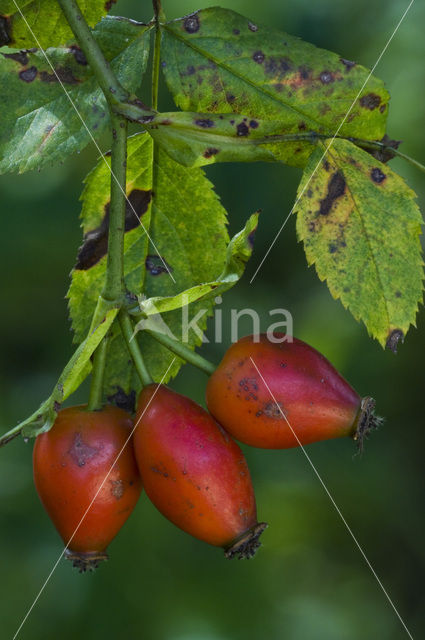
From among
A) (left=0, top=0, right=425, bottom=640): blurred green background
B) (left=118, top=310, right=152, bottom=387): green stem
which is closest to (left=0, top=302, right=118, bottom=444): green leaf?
(left=118, top=310, right=152, bottom=387): green stem

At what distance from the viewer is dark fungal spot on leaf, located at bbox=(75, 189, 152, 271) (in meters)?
1.31

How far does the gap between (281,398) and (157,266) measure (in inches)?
14.8

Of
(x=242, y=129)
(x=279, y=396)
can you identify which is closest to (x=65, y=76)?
(x=242, y=129)

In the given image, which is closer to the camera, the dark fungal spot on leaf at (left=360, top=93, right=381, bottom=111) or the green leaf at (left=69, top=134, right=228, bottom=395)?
the dark fungal spot on leaf at (left=360, top=93, right=381, bottom=111)

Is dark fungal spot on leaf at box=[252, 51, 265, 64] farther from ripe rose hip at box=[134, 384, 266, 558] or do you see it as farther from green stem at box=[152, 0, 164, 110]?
ripe rose hip at box=[134, 384, 266, 558]

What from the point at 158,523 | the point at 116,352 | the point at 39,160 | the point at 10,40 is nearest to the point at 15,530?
the point at 158,523

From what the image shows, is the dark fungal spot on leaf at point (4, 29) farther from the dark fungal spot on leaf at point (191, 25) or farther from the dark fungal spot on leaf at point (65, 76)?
the dark fungal spot on leaf at point (191, 25)

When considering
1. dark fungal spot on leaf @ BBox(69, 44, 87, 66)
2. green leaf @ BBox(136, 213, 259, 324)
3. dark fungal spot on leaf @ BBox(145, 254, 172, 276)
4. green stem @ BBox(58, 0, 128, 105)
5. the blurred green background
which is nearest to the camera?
green leaf @ BBox(136, 213, 259, 324)

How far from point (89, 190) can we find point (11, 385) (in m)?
0.99

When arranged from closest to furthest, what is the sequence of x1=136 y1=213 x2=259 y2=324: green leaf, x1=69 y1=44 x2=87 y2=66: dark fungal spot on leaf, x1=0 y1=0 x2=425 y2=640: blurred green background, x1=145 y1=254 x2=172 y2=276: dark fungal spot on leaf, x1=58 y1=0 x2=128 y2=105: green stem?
1. x1=136 y1=213 x2=259 y2=324: green leaf
2. x1=58 y1=0 x2=128 y2=105: green stem
3. x1=69 y1=44 x2=87 y2=66: dark fungal spot on leaf
4. x1=145 y1=254 x2=172 y2=276: dark fungal spot on leaf
5. x1=0 y1=0 x2=425 y2=640: blurred green background

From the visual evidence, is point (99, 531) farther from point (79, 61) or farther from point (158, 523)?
point (158, 523)

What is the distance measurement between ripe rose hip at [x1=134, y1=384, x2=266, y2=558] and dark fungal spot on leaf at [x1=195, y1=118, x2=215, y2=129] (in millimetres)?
366

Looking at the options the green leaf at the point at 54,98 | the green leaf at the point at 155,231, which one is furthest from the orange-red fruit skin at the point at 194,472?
the green leaf at the point at 54,98

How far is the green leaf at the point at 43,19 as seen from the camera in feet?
3.86
